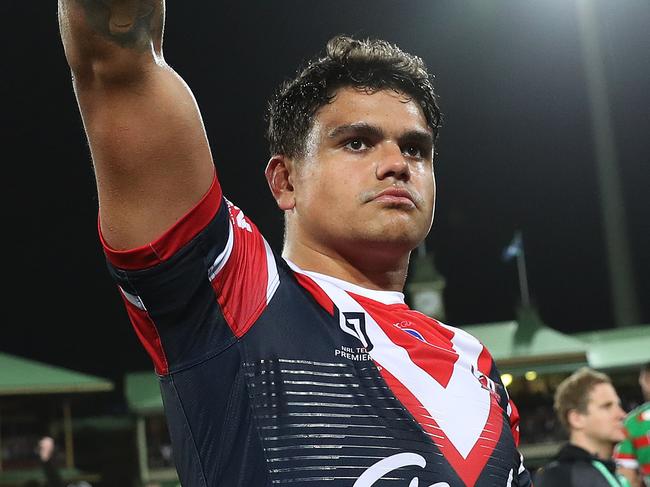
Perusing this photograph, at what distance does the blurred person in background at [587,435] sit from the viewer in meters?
4.60

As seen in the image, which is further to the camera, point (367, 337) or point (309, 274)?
point (309, 274)

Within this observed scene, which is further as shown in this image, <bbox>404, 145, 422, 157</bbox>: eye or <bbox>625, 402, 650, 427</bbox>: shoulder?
<bbox>625, 402, 650, 427</bbox>: shoulder

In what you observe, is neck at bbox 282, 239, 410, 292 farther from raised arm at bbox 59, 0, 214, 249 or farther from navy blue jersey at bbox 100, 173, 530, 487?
raised arm at bbox 59, 0, 214, 249

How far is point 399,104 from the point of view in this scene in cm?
197

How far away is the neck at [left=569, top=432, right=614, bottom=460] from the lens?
16.7ft

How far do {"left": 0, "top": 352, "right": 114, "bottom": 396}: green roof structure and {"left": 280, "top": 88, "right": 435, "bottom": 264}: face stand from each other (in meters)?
20.4

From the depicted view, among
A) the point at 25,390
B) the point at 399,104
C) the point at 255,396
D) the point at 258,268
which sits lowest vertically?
the point at 255,396

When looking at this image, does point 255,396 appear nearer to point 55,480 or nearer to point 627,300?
point 55,480

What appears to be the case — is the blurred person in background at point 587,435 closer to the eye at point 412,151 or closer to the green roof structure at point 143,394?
the eye at point 412,151

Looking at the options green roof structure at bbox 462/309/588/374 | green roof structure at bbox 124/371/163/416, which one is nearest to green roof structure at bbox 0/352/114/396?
green roof structure at bbox 124/371/163/416

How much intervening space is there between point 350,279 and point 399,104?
41cm

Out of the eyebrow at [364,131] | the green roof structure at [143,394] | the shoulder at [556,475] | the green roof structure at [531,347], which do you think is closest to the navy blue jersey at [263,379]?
the eyebrow at [364,131]

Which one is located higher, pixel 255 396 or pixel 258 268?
pixel 258 268

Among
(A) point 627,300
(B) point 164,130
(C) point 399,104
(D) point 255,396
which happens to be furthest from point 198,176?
(A) point 627,300
